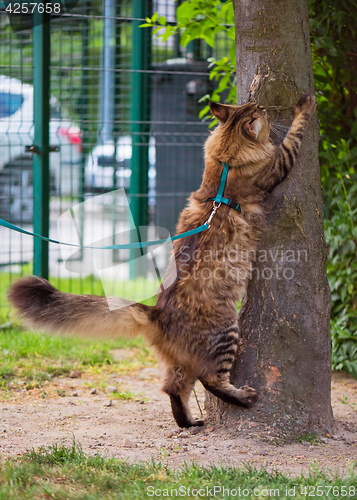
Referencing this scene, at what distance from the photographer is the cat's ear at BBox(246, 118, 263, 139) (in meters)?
3.14

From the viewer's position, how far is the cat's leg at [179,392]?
3158mm

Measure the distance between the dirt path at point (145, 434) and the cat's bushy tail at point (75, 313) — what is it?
0.61 metres

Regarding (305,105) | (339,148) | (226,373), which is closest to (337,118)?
(339,148)

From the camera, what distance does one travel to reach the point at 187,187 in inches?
273

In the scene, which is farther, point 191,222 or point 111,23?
point 111,23

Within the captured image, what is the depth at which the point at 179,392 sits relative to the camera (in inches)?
125

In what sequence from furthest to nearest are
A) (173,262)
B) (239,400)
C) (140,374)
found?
(140,374) < (173,262) < (239,400)

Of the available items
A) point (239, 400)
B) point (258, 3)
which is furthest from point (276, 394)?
point (258, 3)

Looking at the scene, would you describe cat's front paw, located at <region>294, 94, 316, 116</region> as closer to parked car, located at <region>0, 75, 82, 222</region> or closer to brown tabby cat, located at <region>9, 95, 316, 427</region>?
brown tabby cat, located at <region>9, 95, 316, 427</region>

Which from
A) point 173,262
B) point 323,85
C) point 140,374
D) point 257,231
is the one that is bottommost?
point 140,374

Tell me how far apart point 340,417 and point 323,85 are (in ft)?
8.24

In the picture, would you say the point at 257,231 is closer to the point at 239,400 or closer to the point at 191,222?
the point at 191,222

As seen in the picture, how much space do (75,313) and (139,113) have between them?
4.10m

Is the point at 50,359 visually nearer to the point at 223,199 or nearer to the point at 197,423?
the point at 197,423
